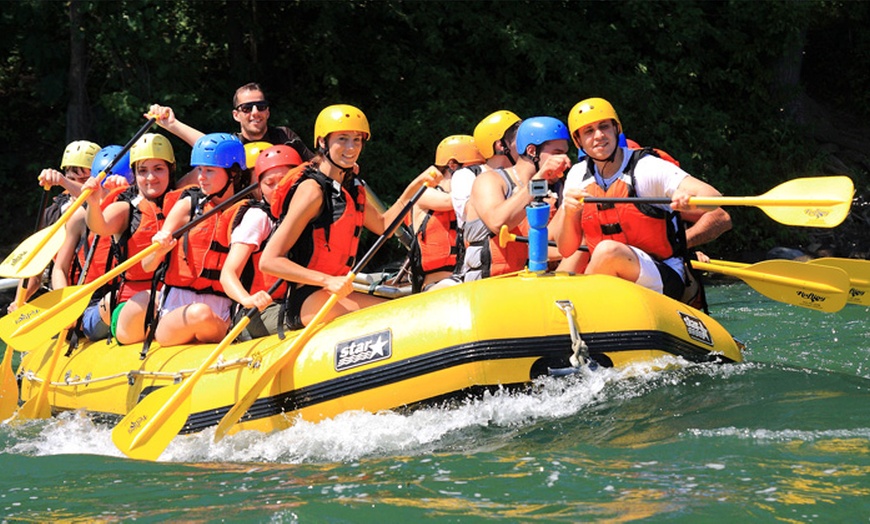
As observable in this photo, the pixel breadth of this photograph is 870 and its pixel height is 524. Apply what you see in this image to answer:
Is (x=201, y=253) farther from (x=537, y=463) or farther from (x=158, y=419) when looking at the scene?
(x=537, y=463)

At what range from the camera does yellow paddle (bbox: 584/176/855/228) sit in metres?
4.84

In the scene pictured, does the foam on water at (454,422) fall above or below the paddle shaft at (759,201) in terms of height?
below

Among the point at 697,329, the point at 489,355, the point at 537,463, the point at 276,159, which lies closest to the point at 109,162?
the point at 276,159

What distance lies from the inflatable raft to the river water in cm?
8

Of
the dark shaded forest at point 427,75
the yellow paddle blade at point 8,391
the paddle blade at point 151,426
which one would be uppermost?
the dark shaded forest at point 427,75

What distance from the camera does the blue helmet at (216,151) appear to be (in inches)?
239

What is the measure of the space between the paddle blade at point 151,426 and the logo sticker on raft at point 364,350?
28.7 inches

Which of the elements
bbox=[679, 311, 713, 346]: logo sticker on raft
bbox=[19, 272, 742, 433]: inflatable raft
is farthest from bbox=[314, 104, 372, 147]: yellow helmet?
bbox=[679, 311, 713, 346]: logo sticker on raft

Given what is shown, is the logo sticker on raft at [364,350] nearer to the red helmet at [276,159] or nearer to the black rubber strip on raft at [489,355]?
the black rubber strip on raft at [489,355]

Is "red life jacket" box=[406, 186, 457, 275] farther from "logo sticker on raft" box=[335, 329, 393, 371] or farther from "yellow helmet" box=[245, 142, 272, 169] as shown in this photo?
"logo sticker on raft" box=[335, 329, 393, 371]

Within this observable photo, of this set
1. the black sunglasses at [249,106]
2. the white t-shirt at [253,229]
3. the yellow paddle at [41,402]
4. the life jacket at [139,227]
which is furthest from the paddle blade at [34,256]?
the black sunglasses at [249,106]

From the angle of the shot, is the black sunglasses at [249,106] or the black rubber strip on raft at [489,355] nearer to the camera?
the black rubber strip on raft at [489,355]

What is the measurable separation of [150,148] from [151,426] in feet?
6.56

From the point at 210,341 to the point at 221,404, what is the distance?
2.49 ft
